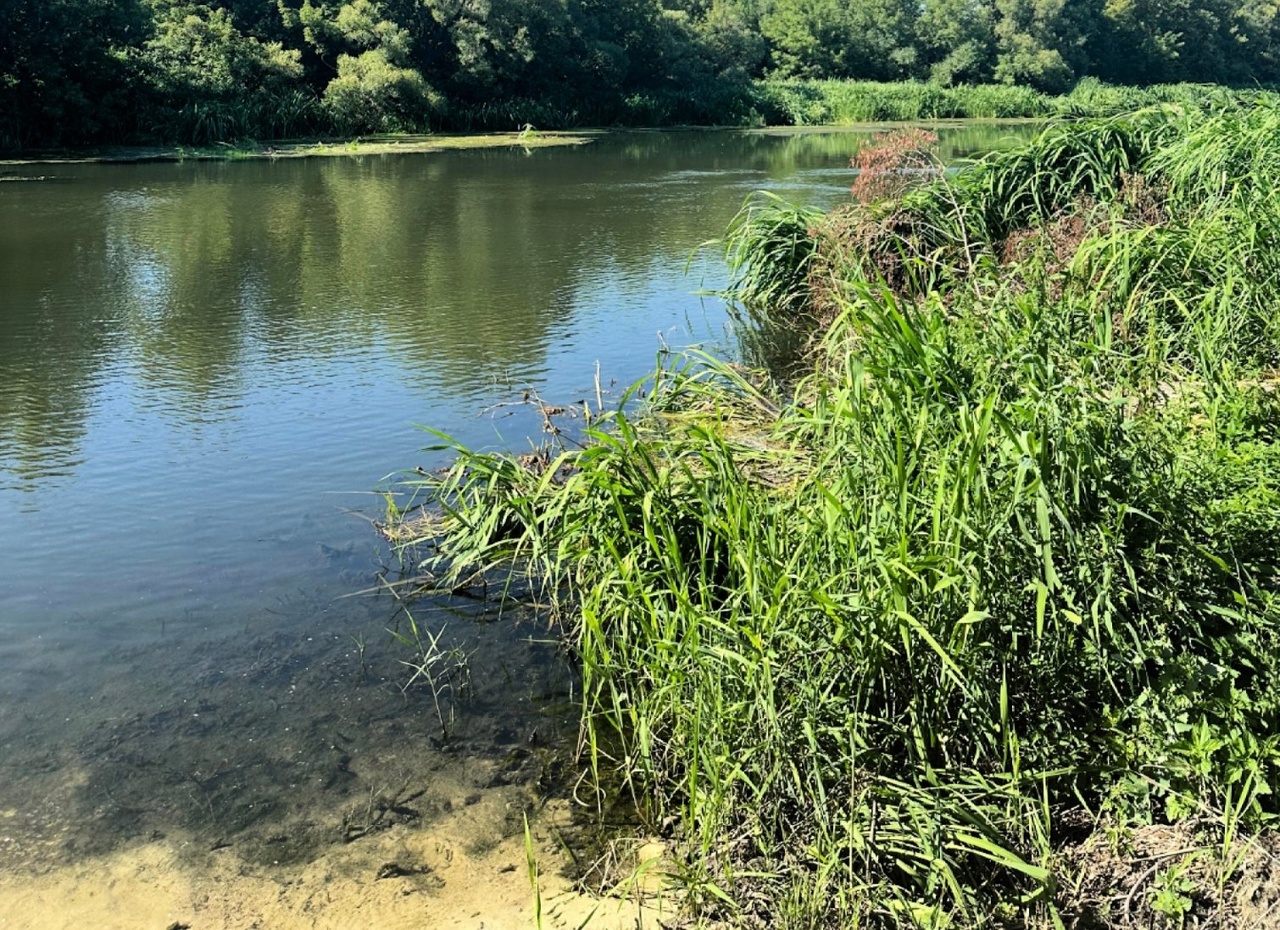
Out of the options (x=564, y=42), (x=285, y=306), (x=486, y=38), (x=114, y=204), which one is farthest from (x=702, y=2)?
(x=285, y=306)

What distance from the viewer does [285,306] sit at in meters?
9.87

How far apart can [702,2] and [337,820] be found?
2113 inches

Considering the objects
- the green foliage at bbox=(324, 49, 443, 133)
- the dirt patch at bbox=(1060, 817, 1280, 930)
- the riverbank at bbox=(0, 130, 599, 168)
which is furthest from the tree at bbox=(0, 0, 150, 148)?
the dirt patch at bbox=(1060, 817, 1280, 930)

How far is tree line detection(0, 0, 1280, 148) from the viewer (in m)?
27.5

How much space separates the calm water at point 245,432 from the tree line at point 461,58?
13.1 metres

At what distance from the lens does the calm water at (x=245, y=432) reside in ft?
11.7

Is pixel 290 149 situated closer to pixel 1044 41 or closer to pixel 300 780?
pixel 300 780

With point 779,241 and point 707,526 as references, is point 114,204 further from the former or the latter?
point 707,526

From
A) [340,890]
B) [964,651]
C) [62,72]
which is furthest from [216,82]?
[964,651]

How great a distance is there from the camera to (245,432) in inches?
255

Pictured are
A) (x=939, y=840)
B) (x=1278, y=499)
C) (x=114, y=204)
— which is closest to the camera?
(x=939, y=840)

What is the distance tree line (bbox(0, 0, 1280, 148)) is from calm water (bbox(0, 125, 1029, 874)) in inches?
517

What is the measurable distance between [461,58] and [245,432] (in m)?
31.8

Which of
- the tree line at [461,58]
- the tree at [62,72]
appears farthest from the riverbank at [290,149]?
the tree line at [461,58]
